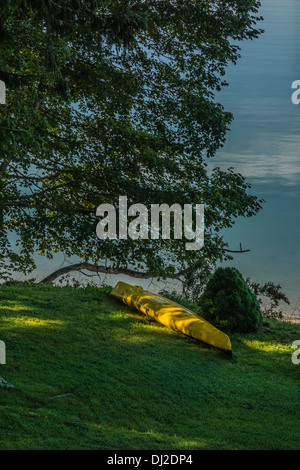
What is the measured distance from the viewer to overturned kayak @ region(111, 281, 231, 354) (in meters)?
8.98

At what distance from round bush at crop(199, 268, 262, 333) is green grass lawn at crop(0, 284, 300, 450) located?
27 cm

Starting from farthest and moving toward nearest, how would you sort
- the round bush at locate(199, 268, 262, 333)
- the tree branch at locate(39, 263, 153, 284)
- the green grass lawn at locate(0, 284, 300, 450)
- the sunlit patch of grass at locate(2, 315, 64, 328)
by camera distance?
the tree branch at locate(39, 263, 153, 284), the round bush at locate(199, 268, 262, 333), the sunlit patch of grass at locate(2, 315, 64, 328), the green grass lawn at locate(0, 284, 300, 450)

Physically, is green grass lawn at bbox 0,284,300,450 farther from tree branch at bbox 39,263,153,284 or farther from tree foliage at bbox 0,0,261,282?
tree branch at bbox 39,263,153,284

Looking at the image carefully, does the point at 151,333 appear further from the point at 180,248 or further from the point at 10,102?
the point at 10,102

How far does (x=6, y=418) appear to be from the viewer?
5.29m

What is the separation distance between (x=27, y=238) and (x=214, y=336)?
16.9 feet

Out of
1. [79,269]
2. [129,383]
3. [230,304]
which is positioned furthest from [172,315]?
[79,269]

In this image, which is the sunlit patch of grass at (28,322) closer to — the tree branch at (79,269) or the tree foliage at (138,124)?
the tree foliage at (138,124)

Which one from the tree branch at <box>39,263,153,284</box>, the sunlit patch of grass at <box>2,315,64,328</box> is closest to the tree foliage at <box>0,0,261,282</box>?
the sunlit patch of grass at <box>2,315,64,328</box>

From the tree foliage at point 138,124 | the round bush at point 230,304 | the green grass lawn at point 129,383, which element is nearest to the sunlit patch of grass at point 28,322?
the green grass lawn at point 129,383

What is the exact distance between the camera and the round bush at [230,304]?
1010 cm

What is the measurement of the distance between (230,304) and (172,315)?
116 centimetres
